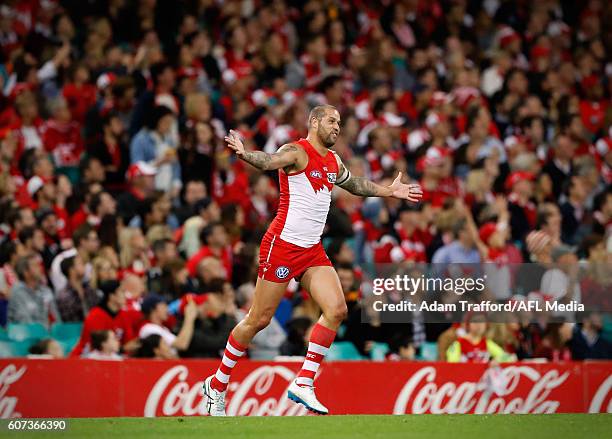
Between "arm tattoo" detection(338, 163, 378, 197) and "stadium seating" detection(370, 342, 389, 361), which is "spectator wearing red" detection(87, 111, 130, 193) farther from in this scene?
"arm tattoo" detection(338, 163, 378, 197)

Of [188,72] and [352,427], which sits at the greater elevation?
[188,72]

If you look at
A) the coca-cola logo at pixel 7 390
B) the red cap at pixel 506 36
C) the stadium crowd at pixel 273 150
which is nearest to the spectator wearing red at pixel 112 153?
the stadium crowd at pixel 273 150

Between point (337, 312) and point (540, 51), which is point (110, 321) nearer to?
point (337, 312)

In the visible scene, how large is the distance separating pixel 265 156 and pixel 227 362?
201cm

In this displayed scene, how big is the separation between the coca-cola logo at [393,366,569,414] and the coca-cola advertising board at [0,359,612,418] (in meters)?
0.01

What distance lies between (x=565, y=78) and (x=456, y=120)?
3192 millimetres

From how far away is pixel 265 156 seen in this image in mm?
11391

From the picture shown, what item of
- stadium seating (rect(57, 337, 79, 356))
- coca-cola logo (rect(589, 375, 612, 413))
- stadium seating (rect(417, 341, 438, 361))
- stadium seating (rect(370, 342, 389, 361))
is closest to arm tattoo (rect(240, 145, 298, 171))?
stadium seating (rect(370, 342, 389, 361))

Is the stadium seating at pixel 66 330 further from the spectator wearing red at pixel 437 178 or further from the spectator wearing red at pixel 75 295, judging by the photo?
the spectator wearing red at pixel 437 178

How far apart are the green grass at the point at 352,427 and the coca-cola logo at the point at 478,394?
231 cm

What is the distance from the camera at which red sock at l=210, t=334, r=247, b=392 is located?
12.2 m

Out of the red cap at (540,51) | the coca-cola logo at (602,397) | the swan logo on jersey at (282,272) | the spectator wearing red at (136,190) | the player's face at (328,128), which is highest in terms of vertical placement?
the red cap at (540,51)

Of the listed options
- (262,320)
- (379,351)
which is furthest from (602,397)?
(262,320)

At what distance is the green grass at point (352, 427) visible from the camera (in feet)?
36.8
